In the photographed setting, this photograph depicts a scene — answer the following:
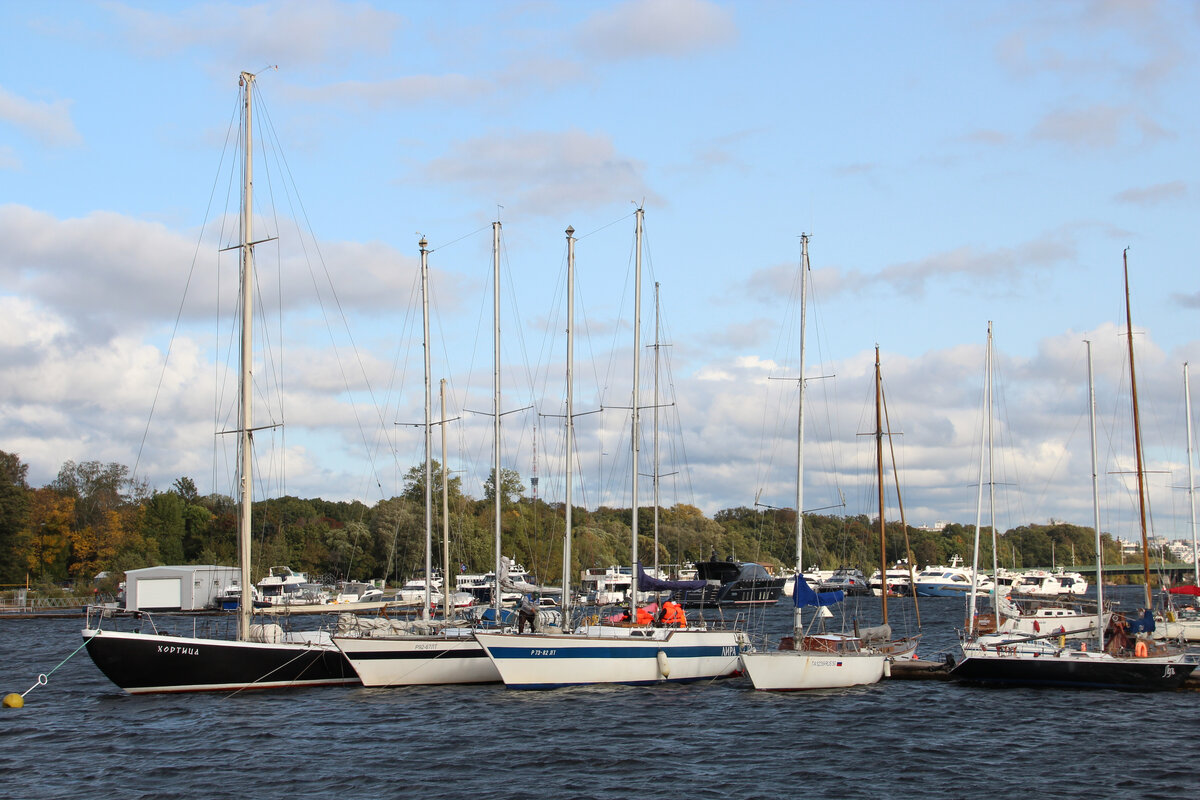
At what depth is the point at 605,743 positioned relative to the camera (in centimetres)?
2961

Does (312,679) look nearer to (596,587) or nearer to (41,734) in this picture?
(41,734)

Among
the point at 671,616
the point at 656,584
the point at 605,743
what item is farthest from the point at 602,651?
the point at 656,584

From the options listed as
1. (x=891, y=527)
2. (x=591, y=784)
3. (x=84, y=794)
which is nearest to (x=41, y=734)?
(x=84, y=794)

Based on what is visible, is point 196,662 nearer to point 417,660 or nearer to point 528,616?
point 417,660

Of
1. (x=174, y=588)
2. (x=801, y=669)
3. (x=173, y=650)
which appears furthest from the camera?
(x=174, y=588)

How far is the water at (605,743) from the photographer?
2508 centimetres

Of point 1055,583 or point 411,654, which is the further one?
point 1055,583

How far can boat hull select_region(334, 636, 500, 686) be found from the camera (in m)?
38.7

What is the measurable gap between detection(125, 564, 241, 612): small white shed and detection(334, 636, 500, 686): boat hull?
193ft

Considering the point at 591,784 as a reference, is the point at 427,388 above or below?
above

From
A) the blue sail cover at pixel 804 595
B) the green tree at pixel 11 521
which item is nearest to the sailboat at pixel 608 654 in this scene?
the blue sail cover at pixel 804 595

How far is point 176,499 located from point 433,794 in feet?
390

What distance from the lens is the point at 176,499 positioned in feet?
436

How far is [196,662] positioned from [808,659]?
20985 millimetres
